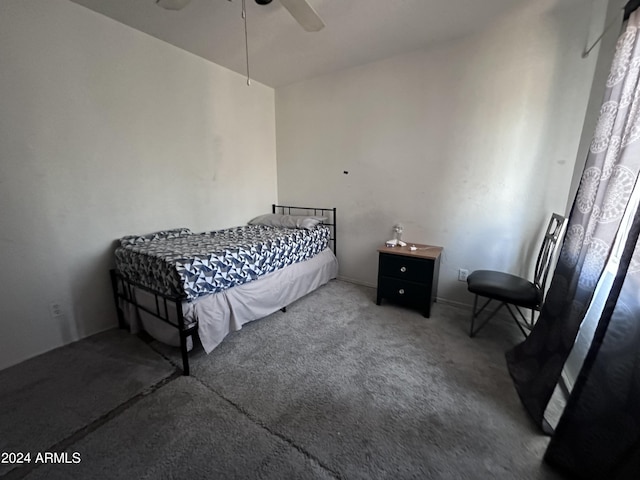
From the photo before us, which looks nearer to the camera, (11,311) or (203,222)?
(11,311)

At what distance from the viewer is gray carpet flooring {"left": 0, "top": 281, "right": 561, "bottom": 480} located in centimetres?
123

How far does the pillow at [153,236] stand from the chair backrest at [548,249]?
10.7 ft

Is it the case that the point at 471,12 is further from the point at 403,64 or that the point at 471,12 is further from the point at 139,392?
the point at 139,392

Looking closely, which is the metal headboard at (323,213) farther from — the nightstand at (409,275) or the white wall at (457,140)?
the nightstand at (409,275)

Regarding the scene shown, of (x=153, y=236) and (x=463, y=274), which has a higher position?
(x=153, y=236)

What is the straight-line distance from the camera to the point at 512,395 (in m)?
1.63

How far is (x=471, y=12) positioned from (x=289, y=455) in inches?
128

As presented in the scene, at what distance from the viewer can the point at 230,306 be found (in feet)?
6.91

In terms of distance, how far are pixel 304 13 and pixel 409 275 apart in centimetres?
223

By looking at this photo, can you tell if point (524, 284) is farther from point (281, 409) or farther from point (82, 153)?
point (82, 153)

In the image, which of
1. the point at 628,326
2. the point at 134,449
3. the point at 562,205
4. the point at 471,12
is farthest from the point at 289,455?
the point at 471,12

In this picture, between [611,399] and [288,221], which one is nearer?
[611,399]

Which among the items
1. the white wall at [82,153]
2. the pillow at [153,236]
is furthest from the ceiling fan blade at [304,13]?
the pillow at [153,236]

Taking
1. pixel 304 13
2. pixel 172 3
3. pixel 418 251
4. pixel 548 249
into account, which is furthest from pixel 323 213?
pixel 172 3
